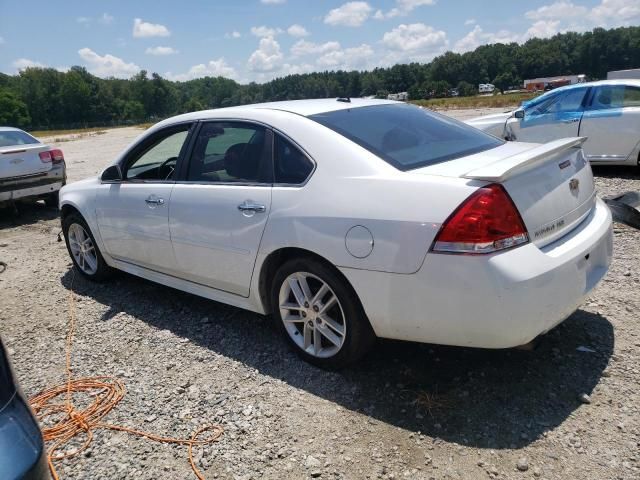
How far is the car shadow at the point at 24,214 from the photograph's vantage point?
9141mm

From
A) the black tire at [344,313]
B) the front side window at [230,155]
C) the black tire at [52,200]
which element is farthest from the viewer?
the black tire at [52,200]

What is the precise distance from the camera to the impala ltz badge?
9.76 feet

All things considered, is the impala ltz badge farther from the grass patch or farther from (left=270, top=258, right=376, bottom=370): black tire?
the grass patch

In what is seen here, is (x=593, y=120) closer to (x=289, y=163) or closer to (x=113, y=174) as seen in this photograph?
(x=289, y=163)

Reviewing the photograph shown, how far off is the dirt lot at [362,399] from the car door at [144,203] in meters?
0.59

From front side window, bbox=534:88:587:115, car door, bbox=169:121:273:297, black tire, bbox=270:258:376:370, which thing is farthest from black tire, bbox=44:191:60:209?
front side window, bbox=534:88:587:115

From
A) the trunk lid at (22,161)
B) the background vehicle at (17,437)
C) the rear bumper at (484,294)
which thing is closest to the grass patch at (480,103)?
the trunk lid at (22,161)

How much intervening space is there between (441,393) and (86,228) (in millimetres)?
3828

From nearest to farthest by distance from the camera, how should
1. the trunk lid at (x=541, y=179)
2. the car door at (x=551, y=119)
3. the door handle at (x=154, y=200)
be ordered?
the trunk lid at (x=541, y=179) < the door handle at (x=154, y=200) < the car door at (x=551, y=119)

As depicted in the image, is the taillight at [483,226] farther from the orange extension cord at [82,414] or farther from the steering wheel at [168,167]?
the steering wheel at [168,167]

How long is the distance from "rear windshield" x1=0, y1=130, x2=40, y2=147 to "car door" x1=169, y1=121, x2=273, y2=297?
731 cm

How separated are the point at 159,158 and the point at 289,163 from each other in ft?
6.29

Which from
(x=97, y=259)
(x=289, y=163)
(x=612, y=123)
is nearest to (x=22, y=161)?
(x=97, y=259)

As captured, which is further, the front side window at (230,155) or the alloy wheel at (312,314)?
the front side window at (230,155)
